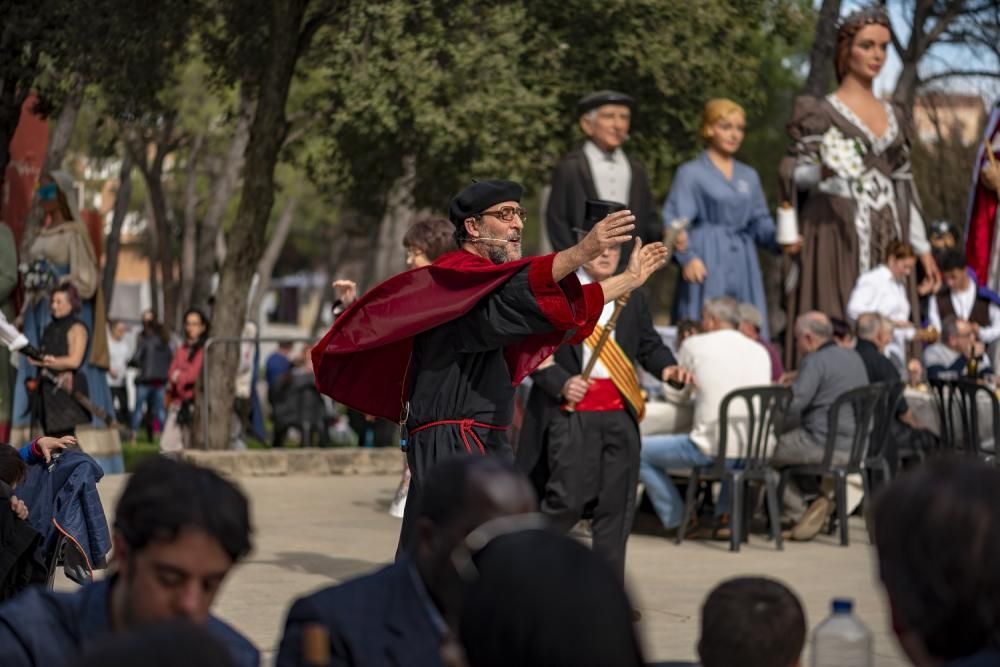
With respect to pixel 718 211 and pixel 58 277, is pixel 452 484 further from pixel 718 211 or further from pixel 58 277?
pixel 58 277

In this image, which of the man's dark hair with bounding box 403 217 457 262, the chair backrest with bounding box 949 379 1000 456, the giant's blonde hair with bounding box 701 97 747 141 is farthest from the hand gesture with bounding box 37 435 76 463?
the giant's blonde hair with bounding box 701 97 747 141

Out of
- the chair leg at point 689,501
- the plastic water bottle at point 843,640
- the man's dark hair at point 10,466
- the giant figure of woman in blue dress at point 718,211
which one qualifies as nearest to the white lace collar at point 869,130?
the giant figure of woman in blue dress at point 718,211

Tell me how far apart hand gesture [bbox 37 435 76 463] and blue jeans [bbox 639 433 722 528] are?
20.0 feet

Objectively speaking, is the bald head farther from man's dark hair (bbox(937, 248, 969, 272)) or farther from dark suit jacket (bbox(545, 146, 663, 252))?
man's dark hair (bbox(937, 248, 969, 272))

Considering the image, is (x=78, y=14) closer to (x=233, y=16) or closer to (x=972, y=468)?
(x=233, y=16)

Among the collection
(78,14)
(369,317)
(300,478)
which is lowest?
(300,478)

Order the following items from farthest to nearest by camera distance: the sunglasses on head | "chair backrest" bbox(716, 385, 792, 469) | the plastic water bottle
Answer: the sunglasses on head → "chair backrest" bbox(716, 385, 792, 469) → the plastic water bottle

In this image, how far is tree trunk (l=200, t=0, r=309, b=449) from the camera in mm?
17688

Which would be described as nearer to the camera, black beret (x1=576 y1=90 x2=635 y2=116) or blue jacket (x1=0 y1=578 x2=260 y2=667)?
blue jacket (x1=0 y1=578 x2=260 y2=667)

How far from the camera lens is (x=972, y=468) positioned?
2.82 m

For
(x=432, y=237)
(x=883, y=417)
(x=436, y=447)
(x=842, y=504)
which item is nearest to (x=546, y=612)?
(x=436, y=447)

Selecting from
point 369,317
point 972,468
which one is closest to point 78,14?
point 369,317

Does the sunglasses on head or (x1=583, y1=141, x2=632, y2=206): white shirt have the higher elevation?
(x1=583, y1=141, x2=632, y2=206): white shirt

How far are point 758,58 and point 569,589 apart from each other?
22265mm
